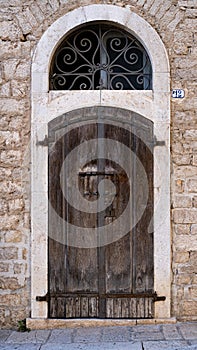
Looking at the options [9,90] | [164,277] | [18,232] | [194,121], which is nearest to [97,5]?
[9,90]

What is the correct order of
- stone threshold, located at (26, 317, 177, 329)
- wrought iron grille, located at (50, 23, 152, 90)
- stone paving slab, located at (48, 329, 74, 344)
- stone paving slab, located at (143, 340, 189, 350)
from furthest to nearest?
wrought iron grille, located at (50, 23, 152, 90), stone threshold, located at (26, 317, 177, 329), stone paving slab, located at (48, 329, 74, 344), stone paving slab, located at (143, 340, 189, 350)

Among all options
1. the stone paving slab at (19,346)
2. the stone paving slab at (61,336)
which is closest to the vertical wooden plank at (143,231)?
the stone paving slab at (61,336)

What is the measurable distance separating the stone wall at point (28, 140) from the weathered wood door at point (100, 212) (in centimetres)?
28

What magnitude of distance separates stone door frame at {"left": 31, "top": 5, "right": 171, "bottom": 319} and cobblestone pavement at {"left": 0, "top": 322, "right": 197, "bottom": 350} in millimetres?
218

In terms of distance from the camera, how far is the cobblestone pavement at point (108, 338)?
4148mm

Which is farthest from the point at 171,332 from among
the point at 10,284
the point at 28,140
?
the point at 28,140

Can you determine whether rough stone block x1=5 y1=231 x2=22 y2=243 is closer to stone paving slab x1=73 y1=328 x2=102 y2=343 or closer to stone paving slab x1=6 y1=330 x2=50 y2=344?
stone paving slab x1=6 y1=330 x2=50 y2=344

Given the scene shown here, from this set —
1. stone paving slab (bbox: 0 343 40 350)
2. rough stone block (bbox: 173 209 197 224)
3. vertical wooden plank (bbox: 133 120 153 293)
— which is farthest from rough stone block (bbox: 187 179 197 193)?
stone paving slab (bbox: 0 343 40 350)

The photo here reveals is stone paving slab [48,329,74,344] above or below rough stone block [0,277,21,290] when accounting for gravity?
below

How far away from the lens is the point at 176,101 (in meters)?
4.69

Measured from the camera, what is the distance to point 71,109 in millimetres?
4688

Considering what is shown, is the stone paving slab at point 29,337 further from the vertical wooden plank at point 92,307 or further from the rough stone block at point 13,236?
the rough stone block at point 13,236

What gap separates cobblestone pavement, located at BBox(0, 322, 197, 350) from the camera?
163 inches

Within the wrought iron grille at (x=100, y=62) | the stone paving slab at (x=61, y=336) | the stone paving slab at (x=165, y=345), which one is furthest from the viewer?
the wrought iron grille at (x=100, y=62)
